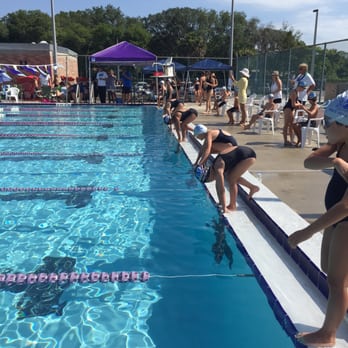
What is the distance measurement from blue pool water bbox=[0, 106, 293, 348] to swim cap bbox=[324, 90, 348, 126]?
159 cm

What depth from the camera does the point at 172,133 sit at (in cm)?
1141

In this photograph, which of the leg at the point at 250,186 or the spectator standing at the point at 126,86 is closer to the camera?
the leg at the point at 250,186

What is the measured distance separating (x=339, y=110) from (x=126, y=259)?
2.76 m

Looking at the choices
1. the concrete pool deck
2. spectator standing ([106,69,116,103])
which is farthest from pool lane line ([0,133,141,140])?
spectator standing ([106,69,116,103])

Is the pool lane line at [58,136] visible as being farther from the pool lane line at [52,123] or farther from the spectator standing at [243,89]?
the spectator standing at [243,89]

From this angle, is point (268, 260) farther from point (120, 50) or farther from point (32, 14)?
point (32, 14)

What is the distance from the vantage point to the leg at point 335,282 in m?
2.13

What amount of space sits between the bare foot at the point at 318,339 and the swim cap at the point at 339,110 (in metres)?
1.33

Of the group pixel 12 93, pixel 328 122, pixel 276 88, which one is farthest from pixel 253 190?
pixel 12 93

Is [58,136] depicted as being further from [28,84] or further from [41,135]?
[28,84]

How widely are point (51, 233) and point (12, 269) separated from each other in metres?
0.91

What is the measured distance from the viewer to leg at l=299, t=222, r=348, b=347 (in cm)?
213

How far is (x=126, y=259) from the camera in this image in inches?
165

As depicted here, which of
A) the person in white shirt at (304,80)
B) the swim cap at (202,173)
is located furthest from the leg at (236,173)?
the person in white shirt at (304,80)
